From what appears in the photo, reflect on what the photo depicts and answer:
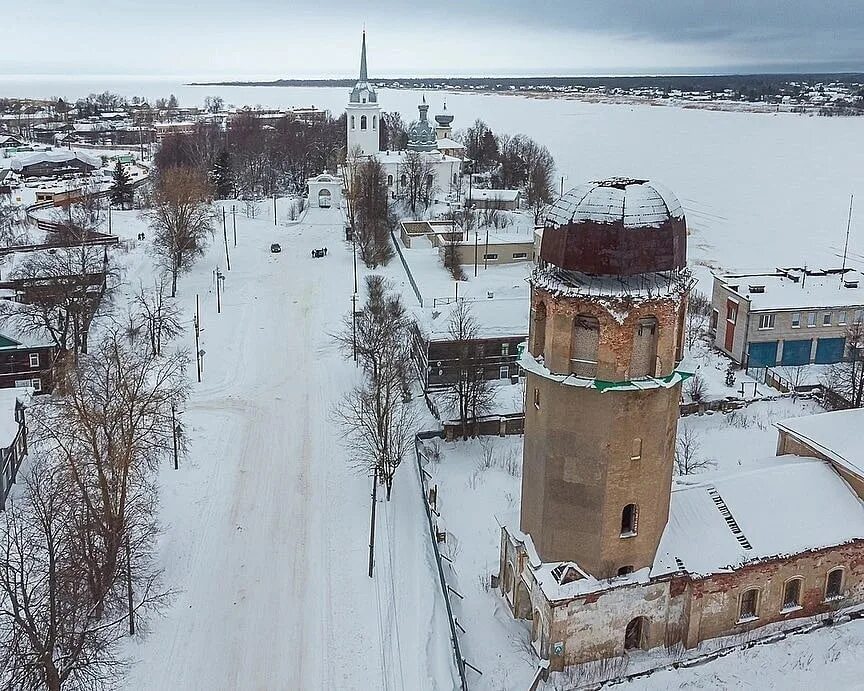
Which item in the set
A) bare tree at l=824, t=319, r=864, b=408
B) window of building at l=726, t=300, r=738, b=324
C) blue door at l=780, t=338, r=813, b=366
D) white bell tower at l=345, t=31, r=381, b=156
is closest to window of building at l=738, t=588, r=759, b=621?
bare tree at l=824, t=319, r=864, b=408

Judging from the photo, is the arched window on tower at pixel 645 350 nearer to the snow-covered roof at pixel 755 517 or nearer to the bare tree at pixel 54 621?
the snow-covered roof at pixel 755 517

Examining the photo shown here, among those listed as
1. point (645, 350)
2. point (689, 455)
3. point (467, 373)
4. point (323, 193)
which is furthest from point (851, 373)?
point (323, 193)

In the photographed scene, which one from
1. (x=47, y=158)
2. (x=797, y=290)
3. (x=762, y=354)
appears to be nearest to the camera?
(x=762, y=354)

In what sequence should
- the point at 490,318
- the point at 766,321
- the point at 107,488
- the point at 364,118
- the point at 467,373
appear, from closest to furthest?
the point at 107,488, the point at 467,373, the point at 490,318, the point at 766,321, the point at 364,118

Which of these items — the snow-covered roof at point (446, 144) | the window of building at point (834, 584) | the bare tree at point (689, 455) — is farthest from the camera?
the snow-covered roof at point (446, 144)

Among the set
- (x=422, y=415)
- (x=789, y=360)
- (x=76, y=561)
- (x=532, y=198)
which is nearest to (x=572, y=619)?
(x=76, y=561)

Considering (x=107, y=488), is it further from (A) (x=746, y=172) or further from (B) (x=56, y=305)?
(A) (x=746, y=172)

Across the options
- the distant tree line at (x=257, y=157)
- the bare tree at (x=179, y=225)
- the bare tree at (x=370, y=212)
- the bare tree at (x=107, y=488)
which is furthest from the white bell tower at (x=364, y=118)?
the bare tree at (x=107, y=488)

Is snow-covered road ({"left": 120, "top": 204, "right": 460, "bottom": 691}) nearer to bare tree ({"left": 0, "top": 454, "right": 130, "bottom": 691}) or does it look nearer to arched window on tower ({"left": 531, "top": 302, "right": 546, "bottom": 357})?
bare tree ({"left": 0, "top": 454, "right": 130, "bottom": 691})
